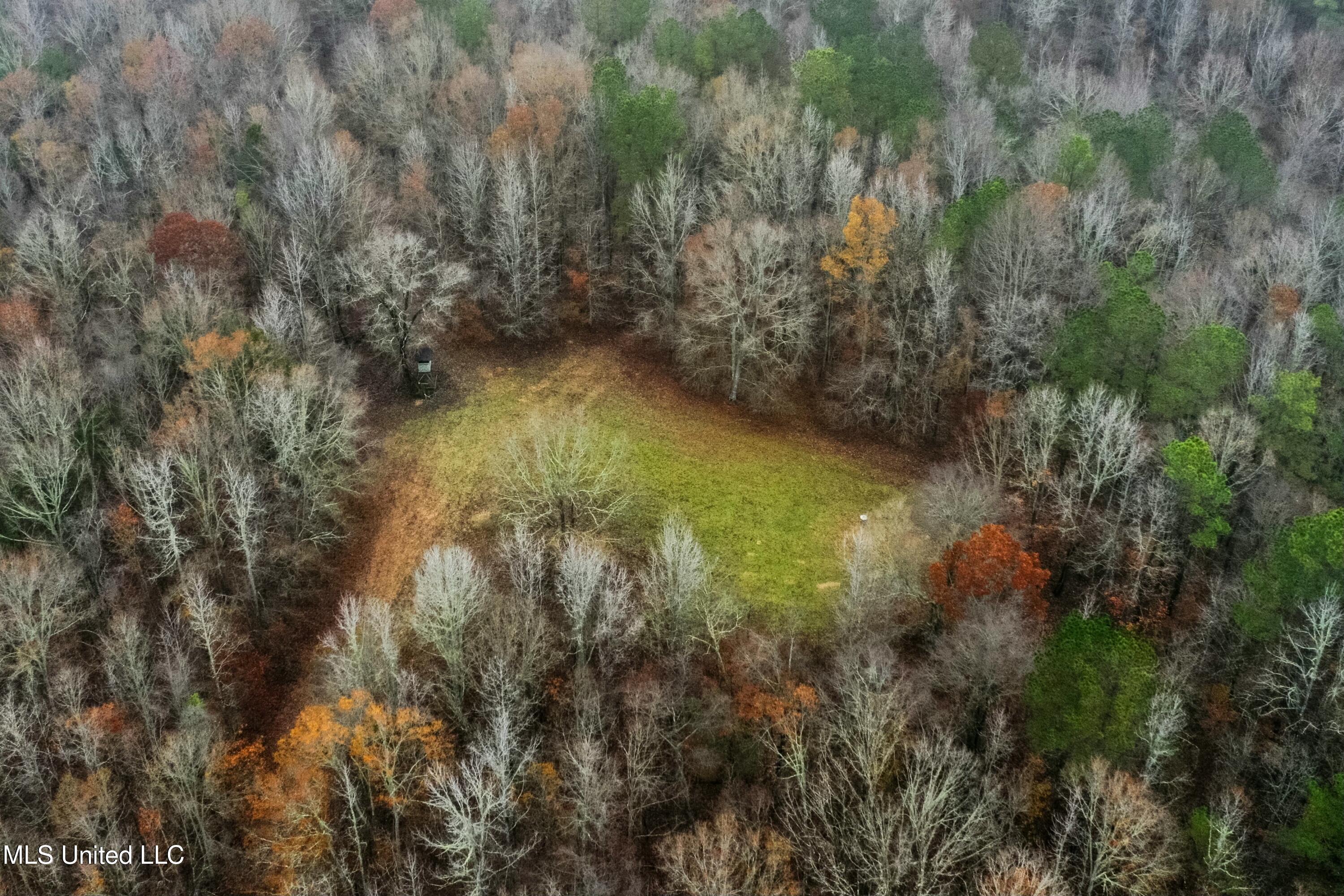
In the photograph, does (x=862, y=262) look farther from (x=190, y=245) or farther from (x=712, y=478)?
(x=190, y=245)

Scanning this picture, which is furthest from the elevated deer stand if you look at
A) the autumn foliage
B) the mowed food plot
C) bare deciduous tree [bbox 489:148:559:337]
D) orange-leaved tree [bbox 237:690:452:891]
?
orange-leaved tree [bbox 237:690:452:891]

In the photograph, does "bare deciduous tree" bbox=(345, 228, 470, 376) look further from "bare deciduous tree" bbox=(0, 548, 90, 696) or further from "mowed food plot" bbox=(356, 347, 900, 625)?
"bare deciduous tree" bbox=(0, 548, 90, 696)

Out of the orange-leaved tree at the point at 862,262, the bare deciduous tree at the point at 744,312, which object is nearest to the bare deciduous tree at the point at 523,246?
the bare deciduous tree at the point at 744,312

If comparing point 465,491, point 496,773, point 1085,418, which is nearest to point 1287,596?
point 1085,418

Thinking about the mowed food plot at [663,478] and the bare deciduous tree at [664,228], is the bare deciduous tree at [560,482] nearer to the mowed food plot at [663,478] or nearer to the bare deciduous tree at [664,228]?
the mowed food plot at [663,478]

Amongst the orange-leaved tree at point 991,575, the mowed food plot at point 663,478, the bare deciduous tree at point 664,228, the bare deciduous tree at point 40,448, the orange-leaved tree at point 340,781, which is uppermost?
the bare deciduous tree at point 664,228

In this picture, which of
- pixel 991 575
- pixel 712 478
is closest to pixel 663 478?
pixel 712 478
